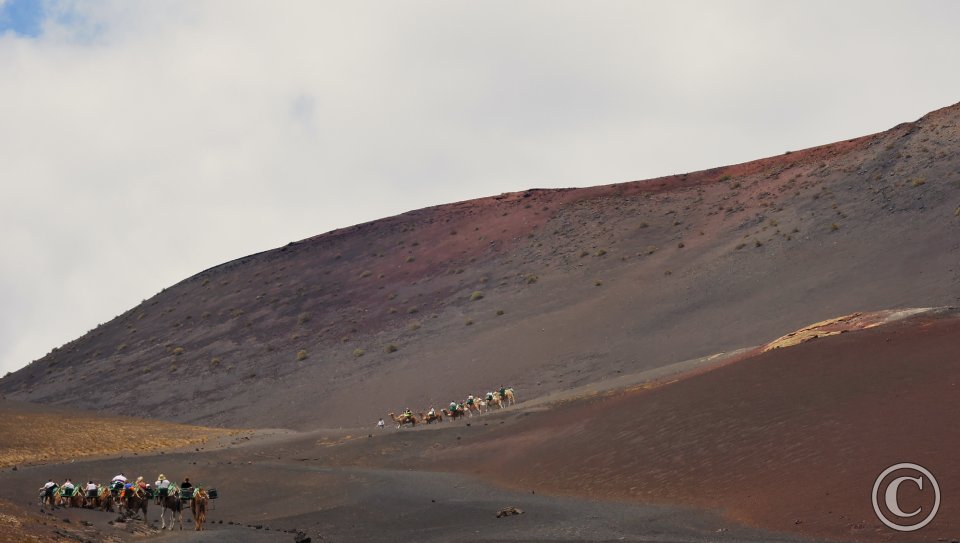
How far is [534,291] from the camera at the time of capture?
3027 inches

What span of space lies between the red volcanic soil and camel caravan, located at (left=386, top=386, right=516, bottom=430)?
30.9 ft

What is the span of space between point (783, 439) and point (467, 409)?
26162mm

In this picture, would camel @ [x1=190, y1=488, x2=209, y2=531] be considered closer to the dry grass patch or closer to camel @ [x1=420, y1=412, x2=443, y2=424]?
the dry grass patch

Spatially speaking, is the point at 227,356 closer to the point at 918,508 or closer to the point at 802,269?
the point at 802,269

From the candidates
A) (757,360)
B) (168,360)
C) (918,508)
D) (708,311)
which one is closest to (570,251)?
(708,311)

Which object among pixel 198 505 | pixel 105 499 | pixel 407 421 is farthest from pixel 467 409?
pixel 198 505

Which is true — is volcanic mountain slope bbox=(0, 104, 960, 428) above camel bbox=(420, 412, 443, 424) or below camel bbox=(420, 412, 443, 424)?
above

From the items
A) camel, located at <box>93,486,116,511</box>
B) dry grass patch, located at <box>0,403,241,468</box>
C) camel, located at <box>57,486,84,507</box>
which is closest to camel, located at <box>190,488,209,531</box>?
camel, located at <box>93,486,116,511</box>

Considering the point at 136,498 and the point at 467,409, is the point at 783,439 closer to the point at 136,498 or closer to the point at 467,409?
the point at 136,498

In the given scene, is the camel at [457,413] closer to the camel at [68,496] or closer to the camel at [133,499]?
the camel at [68,496]

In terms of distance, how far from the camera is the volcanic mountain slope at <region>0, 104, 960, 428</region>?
5841 centimetres

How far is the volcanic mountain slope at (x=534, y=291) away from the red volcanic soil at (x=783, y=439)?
538 inches

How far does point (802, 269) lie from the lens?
6134 centimetres

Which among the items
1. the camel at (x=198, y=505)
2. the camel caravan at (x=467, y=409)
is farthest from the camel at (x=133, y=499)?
the camel caravan at (x=467, y=409)
